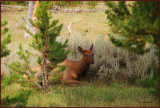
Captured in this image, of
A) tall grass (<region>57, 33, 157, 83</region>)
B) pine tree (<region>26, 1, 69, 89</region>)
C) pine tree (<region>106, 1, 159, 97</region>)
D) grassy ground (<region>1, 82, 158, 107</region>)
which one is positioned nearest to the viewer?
pine tree (<region>106, 1, 159, 97</region>)

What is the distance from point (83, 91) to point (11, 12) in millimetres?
20578

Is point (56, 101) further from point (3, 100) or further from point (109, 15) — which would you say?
point (109, 15)

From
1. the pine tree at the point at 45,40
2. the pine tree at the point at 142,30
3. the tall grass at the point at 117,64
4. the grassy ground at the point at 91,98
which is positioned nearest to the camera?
the pine tree at the point at 142,30

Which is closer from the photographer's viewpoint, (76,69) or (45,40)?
(45,40)

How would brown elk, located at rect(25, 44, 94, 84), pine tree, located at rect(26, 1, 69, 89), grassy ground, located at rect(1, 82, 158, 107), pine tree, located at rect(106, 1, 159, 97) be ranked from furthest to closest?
brown elk, located at rect(25, 44, 94, 84), pine tree, located at rect(26, 1, 69, 89), grassy ground, located at rect(1, 82, 158, 107), pine tree, located at rect(106, 1, 159, 97)

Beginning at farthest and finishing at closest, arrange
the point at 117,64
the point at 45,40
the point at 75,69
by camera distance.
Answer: the point at 117,64
the point at 75,69
the point at 45,40

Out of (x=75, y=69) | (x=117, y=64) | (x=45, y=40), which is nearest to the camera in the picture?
(x=45, y=40)

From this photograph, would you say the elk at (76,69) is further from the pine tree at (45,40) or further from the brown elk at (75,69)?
the pine tree at (45,40)

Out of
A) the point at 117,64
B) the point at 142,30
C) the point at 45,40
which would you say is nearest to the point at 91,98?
the point at 45,40

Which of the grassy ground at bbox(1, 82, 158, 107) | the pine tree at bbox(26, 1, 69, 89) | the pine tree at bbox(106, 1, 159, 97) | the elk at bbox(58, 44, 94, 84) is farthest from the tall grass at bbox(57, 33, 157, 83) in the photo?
the pine tree at bbox(106, 1, 159, 97)

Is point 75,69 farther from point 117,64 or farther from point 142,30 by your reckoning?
point 142,30

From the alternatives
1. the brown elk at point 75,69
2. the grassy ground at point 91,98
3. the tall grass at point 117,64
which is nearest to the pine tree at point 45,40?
the grassy ground at point 91,98

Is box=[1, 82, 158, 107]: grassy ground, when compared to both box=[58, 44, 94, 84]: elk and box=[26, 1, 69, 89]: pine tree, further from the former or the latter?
box=[58, 44, 94, 84]: elk

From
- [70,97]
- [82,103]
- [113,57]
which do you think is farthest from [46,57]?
[113,57]
